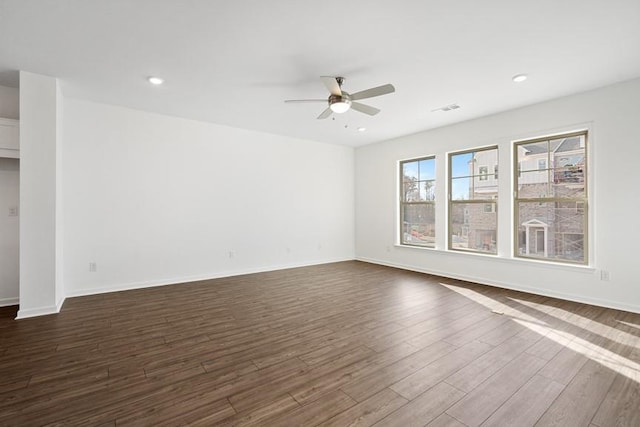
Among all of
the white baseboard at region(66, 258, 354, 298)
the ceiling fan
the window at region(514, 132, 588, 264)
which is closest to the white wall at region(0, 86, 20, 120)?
the white baseboard at region(66, 258, 354, 298)

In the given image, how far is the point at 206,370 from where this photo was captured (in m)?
2.26

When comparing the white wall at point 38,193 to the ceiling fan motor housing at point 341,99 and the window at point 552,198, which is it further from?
the window at point 552,198

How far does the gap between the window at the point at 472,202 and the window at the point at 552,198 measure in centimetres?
39

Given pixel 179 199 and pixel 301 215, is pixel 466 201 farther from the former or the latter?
pixel 179 199

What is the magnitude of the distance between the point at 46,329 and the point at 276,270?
361cm

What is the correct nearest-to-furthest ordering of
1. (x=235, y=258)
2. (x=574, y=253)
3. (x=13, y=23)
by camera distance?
(x=13, y=23)
(x=574, y=253)
(x=235, y=258)

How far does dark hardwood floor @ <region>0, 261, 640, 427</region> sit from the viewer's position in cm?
178

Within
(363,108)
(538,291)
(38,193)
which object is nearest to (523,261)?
(538,291)

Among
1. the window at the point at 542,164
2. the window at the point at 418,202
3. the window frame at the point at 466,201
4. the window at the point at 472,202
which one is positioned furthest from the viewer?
the window at the point at 418,202

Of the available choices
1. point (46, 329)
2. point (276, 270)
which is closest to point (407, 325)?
point (276, 270)

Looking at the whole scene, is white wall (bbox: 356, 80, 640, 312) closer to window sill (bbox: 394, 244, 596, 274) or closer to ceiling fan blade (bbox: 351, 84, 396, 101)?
window sill (bbox: 394, 244, 596, 274)

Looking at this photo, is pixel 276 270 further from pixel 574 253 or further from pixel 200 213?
pixel 574 253

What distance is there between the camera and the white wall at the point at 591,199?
11.7 feet

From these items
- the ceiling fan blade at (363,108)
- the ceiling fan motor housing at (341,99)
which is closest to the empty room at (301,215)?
the ceiling fan motor housing at (341,99)
